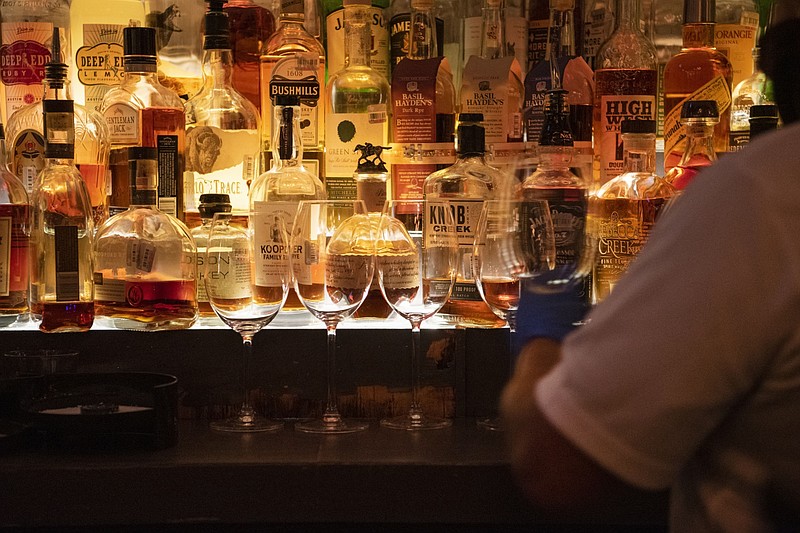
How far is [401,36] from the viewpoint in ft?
5.73

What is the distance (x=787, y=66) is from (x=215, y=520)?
31.0 inches

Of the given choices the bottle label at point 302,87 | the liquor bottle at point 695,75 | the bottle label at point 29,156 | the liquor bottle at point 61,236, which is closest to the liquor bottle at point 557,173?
the liquor bottle at point 695,75

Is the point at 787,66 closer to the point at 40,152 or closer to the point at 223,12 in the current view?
the point at 223,12

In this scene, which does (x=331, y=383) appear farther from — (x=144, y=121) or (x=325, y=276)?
(x=144, y=121)

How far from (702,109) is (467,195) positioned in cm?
34

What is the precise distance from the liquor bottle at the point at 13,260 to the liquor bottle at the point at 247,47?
1.26 ft

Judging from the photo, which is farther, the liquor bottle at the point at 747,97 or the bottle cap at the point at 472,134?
the liquor bottle at the point at 747,97

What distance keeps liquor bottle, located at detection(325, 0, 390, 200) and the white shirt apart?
3.20ft

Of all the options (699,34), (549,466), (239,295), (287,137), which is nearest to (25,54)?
(287,137)

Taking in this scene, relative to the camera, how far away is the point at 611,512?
1238 mm

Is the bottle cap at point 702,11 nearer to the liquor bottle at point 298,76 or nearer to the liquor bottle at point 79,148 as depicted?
the liquor bottle at point 298,76

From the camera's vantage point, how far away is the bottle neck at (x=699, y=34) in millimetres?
1657

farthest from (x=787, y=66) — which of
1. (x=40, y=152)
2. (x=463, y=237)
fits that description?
(x=40, y=152)

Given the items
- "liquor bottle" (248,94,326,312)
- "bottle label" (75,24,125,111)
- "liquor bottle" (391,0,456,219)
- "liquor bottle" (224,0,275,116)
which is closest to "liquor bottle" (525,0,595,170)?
"liquor bottle" (391,0,456,219)
